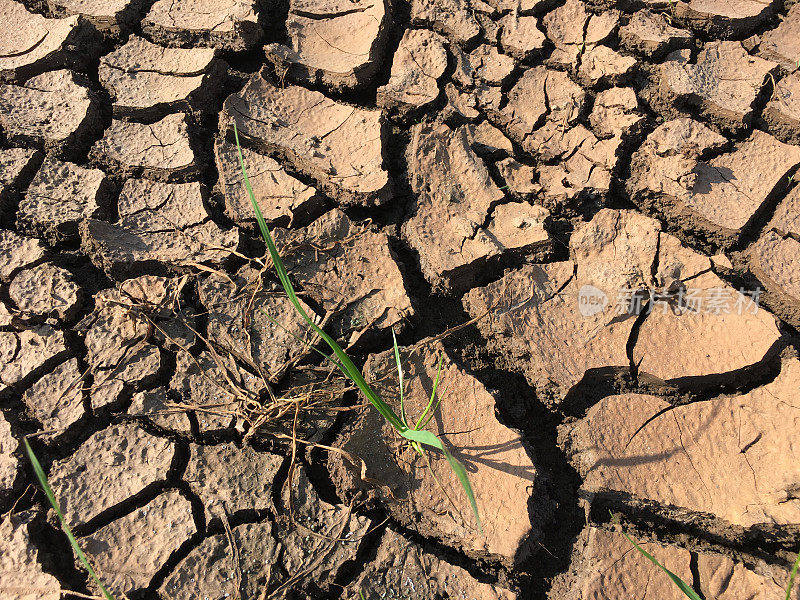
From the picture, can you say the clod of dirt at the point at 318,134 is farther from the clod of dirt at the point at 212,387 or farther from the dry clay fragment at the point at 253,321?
the clod of dirt at the point at 212,387

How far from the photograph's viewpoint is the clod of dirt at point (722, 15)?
221 centimetres

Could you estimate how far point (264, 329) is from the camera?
63.2 inches

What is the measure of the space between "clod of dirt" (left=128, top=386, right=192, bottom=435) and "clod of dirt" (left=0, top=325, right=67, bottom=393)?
0.87 ft

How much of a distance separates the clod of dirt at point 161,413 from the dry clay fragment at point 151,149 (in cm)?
74

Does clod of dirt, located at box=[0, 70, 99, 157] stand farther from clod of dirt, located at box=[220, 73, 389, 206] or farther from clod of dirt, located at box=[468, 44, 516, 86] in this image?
clod of dirt, located at box=[468, 44, 516, 86]

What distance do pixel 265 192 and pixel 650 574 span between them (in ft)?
5.06

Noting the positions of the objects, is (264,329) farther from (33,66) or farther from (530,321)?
(33,66)

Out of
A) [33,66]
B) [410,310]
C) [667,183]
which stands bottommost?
[410,310]

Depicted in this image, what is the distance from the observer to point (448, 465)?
148 centimetres

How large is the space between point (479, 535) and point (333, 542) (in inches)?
14.5

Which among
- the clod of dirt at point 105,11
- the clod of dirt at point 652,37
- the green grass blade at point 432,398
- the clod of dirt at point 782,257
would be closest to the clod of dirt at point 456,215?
the green grass blade at point 432,398

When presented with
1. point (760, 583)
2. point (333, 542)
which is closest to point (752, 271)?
point (760, 583)

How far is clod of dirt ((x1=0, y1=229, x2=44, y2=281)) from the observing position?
5.33ft

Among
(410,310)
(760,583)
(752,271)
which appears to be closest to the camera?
(760,583)
